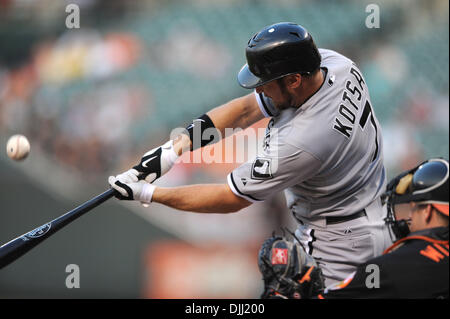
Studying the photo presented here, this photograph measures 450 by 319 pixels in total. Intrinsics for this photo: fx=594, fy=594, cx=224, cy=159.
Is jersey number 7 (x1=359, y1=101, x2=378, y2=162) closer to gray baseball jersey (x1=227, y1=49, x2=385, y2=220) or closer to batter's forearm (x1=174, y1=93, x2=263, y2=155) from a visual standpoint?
gray baseball jersey (x1=227, y1=49, x2=385, y2=220)

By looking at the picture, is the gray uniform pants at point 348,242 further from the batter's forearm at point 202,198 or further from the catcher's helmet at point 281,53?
the catcher's helmet at point 281,53

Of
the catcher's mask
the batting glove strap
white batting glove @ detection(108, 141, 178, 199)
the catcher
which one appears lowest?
the catcher

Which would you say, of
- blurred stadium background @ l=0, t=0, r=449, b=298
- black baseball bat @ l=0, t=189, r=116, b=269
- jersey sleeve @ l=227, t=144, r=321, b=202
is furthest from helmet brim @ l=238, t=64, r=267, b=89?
blurred stadium background @ l=0, t=0, r=449, b=298

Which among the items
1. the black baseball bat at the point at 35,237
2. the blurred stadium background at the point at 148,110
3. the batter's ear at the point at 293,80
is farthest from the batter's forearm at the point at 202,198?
the blurred stadium background at the point at 148,110

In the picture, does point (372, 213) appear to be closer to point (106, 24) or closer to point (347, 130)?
point (347, 130)

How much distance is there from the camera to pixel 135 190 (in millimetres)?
3498

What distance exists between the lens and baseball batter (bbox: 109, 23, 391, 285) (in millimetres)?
3209

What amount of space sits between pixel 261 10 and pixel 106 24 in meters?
2.71

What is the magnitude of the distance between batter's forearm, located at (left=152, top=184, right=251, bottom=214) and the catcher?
31 centimetres

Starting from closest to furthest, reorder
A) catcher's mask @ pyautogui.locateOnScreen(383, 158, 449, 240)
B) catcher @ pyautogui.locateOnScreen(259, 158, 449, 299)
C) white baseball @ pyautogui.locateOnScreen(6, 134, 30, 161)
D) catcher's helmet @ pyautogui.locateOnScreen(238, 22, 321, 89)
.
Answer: catcher @ pyautogui.locateOnScreen(259, 158, 449, 299) < catcher's mask @ pyautogui.locateOnScreen(383, 158, 449, 240) < catcher's helmet @ pyautogui.locateOnScreen(238, 22, 321, 89) < white baseball @ pyautogui.locateOnScreen(6, 134, 30, 161)

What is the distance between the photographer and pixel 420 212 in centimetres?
287

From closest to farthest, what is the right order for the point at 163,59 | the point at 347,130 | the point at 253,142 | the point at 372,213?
the point at 347,130, the point at 372,213, the point at 253,142, the point at 163,59

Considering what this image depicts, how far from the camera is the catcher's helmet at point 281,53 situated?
10.4 ft

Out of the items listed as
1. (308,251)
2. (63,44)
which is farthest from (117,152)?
(308,251)
